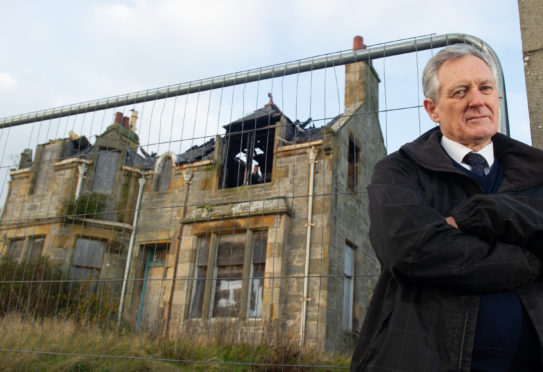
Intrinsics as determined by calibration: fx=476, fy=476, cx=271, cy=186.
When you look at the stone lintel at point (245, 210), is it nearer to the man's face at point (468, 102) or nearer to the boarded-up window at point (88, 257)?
the boarded-up window at point (88, 257)

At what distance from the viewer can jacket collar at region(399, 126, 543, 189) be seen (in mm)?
1601

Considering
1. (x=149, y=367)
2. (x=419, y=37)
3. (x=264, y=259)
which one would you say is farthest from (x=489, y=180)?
(x=264, y=259)

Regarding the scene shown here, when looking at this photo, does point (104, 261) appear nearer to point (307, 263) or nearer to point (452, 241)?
point (307, 263)

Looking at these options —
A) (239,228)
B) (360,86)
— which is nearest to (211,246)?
(239,228)

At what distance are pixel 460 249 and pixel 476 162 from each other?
0.44m

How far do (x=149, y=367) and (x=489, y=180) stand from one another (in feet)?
15.3

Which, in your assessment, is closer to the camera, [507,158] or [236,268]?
[507,158]

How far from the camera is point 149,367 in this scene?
5289 millimetres

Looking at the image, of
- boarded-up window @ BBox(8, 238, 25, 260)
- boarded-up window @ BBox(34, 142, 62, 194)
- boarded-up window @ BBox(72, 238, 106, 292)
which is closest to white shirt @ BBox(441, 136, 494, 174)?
boarded-up window @ BBox(72, 238, 106, 292)

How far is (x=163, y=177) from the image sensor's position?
1370 centimetres

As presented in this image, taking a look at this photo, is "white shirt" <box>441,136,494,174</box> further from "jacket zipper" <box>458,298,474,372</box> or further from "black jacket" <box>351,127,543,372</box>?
"jacket zipper" <box>458,298,474,372</box>

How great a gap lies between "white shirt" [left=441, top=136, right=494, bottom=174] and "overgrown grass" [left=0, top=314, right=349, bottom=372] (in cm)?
345

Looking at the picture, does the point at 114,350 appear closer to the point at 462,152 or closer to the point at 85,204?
the point at 462,152

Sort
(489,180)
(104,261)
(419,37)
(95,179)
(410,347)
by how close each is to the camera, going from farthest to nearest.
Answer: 1. (95,179)
2. (104,261)
3. (419,37)
4. (489,180)
5. (410,347)
